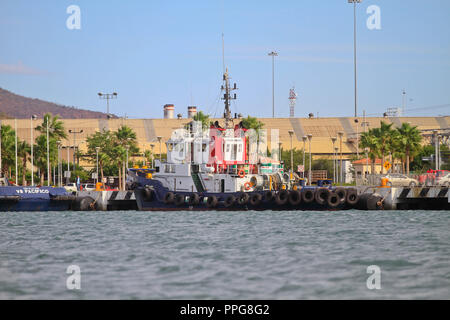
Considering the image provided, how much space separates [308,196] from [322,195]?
2.73 ft

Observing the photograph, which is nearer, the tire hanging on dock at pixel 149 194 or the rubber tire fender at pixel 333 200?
the rubber tire fender at pixel 333 200

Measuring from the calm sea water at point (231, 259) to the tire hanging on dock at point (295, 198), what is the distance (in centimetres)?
724

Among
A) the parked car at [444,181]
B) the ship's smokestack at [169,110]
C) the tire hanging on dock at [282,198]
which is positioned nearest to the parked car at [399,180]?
the parked car at [444,181]

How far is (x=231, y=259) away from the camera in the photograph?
21703 millimetres

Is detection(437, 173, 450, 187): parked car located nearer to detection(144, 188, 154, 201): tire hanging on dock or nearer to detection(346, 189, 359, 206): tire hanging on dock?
detection(346, 189, 359, 206): tire hanging on dock

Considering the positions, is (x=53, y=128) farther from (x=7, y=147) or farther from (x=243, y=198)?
(x=243, y=198)

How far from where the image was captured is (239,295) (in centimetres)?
1628

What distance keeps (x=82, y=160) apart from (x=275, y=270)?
90611 mm

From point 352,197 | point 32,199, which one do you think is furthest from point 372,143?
point 32,199

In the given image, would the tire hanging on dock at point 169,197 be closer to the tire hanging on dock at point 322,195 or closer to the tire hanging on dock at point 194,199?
the tire hanging on dock at point 194,199

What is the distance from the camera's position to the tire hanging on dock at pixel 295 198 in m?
43.5

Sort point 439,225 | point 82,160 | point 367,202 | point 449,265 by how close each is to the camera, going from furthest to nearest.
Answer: point 82,160
point 367,202
point 439,225
point 449,265

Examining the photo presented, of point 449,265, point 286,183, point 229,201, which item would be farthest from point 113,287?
point 286,183
